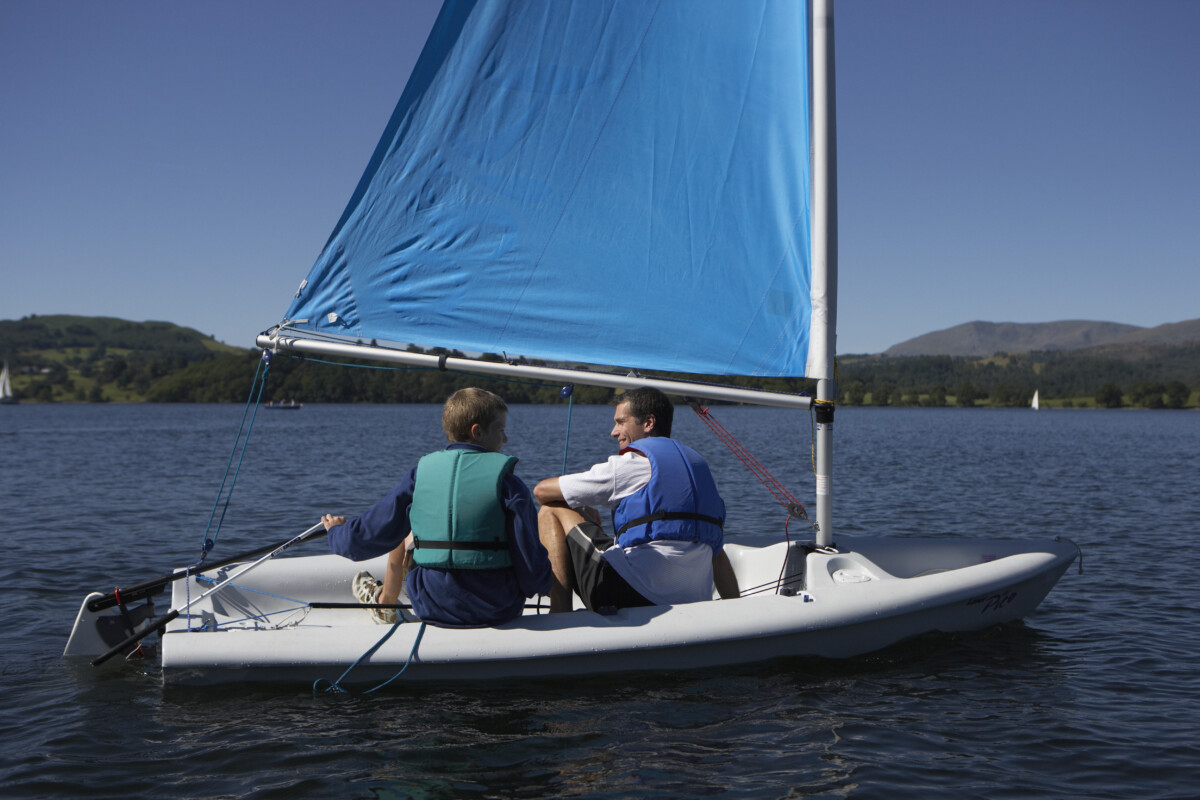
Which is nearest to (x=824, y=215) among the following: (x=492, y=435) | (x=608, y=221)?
(x=608, y=221)

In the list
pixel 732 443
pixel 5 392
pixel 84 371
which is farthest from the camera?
pixel 84 371

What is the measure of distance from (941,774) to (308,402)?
121350 millimetres

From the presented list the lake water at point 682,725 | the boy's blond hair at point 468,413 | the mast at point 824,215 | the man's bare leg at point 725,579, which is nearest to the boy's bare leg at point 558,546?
the lake water at point 682,725

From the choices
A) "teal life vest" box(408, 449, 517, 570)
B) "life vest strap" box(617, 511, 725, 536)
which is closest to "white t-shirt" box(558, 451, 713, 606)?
"life vest strap" box(617, 511, 725, 536)

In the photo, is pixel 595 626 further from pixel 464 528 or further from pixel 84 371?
pixel 84 371

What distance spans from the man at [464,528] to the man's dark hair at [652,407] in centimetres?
90

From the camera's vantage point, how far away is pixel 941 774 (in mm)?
4281

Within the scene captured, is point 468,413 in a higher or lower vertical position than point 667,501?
higher

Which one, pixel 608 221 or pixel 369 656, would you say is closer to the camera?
pixel 369 656

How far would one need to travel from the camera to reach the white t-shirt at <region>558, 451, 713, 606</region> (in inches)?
196

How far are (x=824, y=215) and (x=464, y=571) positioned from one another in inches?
127

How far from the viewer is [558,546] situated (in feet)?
17.1

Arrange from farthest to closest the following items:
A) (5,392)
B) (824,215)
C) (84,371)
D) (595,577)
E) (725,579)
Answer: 1. (84,371)
2. (5,392)
3. (725,579)
4. (824,215)
5. (595,577)

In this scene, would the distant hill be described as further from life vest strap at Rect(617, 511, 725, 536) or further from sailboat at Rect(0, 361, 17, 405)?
life vest strap at Rect(617, 511, 725, 536)
